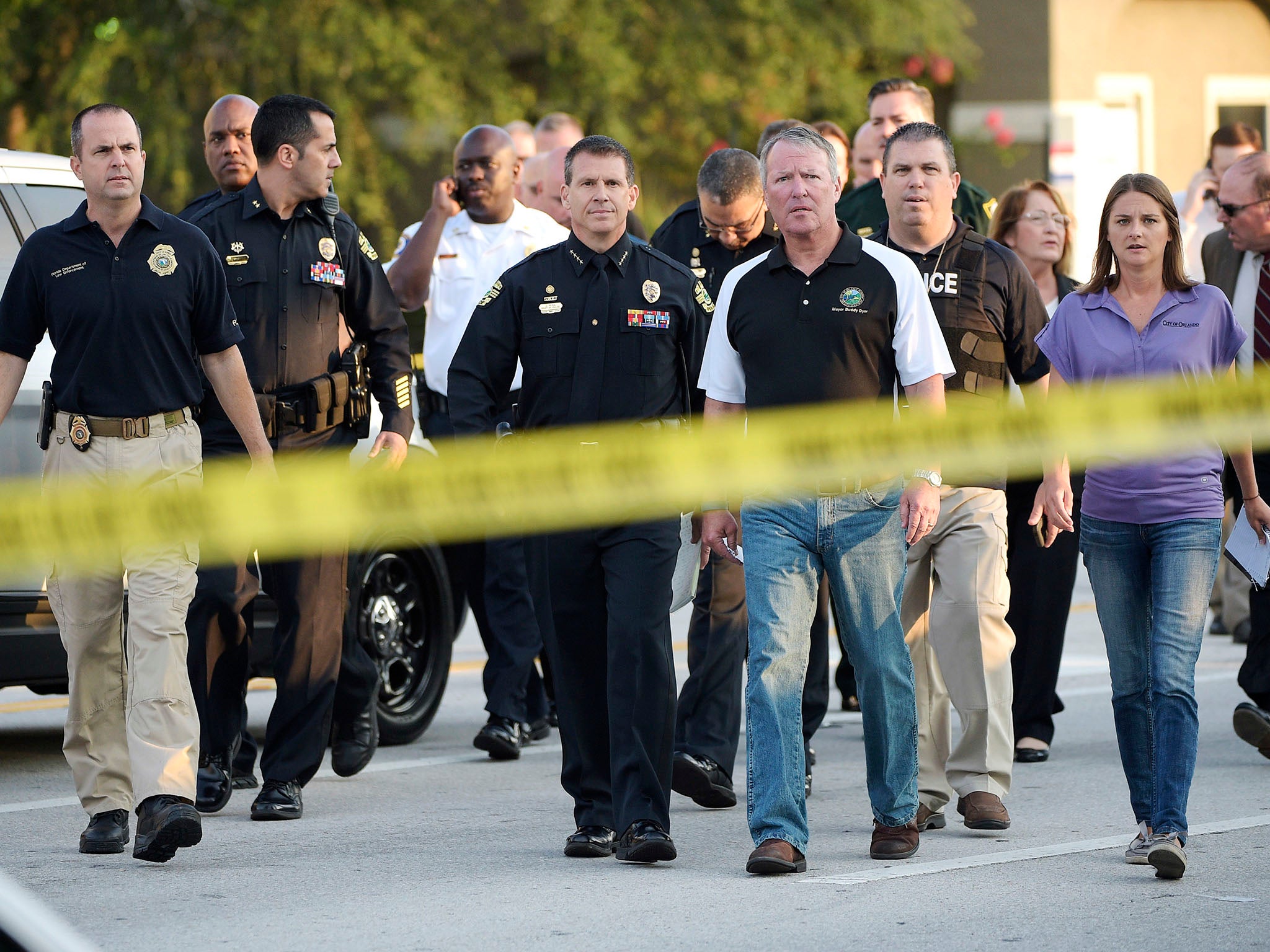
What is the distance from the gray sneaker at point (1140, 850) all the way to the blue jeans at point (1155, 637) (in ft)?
0.15

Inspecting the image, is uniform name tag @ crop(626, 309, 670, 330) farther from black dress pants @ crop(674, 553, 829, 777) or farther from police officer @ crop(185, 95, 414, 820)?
police officer @ crop(185, 95, 414, 820)

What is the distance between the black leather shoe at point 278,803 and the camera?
6.91 m

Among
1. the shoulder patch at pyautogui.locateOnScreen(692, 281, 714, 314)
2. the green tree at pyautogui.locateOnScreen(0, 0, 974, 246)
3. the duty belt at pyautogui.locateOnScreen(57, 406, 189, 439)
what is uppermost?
the green tree at pyautogui.locateOnScreen(0, 0, 974, 246)

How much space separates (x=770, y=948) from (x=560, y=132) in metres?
7.10

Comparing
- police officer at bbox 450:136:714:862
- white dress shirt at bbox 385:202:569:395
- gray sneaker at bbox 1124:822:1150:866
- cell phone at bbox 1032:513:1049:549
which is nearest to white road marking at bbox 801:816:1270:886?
gray sneaker at bbox 1124:822:1150:866

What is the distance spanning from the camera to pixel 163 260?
624 cm

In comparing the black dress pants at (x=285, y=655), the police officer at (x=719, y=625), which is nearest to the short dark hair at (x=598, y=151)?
the police officer at (x=719, y=625)

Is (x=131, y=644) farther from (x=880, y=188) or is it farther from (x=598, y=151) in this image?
(x=880, y=188)

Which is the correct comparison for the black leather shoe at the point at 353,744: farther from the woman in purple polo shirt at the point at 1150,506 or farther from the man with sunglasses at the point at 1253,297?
the man with sunglasses at the point at 1253,297

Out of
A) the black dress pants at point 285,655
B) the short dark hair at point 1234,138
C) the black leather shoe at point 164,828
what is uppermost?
the short dark hair at point 1234,138

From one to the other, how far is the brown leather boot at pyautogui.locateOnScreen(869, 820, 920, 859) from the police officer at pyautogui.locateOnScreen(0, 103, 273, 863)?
1977 mm

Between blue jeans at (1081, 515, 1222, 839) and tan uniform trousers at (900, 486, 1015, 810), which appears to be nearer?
blue jeans at (1081, 515, 1222, 839)

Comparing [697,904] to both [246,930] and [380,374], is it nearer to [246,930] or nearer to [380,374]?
[246,930]

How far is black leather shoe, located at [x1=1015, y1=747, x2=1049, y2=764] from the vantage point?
8.00 meters
